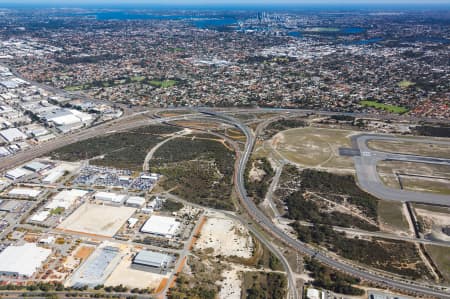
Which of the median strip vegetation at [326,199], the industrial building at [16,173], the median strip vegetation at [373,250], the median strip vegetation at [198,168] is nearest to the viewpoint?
the median strip vegetation at [373,250]

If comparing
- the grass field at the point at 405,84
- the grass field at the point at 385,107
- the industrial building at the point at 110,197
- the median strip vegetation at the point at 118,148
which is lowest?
the industrial building at the point at 110,197

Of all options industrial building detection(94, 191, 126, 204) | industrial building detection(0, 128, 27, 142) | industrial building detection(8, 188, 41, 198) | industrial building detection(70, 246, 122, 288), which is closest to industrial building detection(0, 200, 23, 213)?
industrial building detection(8, 188, 41, 198)

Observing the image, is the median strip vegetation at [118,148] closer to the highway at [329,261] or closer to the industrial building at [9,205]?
the industrial building at [9,205]

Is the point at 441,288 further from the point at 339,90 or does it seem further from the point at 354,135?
the point at 339,90

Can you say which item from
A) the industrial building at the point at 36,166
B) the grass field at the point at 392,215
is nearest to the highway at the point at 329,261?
the grass field at the point at 392,215

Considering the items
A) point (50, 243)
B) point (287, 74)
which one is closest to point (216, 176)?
point (50, 243)

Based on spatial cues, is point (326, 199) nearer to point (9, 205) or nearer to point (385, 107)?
point (9, 205)

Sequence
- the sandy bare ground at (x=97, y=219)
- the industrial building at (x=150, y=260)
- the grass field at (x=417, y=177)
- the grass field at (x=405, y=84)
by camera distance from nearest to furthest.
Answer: the industrial building at (x=150, y=260)
the sandy bare ground at (x=97, y=219)
the grass field at (x=417, y=177)
the grass field at (x=405, y=84)
